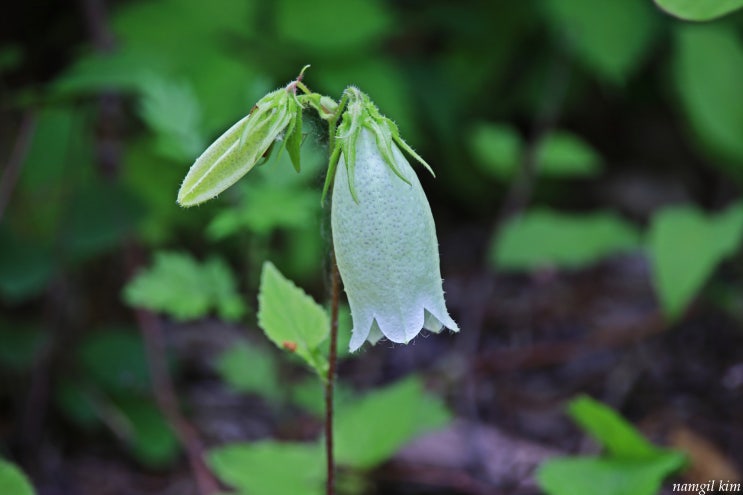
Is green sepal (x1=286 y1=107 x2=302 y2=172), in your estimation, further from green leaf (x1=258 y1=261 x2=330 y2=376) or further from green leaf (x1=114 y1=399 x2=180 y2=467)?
green leaf (x1=114 y1=399 x2=180 y2=467)

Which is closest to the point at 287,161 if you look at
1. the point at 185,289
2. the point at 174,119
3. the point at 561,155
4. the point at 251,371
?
the point at 174,119

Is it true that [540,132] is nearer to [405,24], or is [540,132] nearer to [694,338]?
[405,24]

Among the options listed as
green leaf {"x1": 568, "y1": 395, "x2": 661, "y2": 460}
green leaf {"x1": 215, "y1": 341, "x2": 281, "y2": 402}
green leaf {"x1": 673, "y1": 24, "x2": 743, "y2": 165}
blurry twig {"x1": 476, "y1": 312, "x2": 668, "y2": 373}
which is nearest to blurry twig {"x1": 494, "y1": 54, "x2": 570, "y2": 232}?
green leaf {"x1": 673, "y1": 24, "x2": 743, "y2": 165}

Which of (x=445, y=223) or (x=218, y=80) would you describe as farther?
(x=445, y=223)

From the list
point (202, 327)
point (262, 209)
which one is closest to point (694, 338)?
point (262, 209)

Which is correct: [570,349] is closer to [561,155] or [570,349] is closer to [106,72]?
[561,155]
